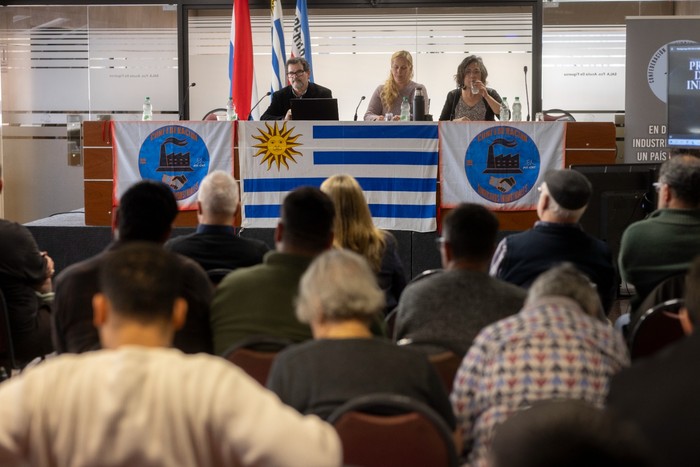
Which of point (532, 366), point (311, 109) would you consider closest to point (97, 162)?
point (311, 109)

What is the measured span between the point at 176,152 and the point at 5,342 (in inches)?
127

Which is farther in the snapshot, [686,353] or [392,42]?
[392,42]

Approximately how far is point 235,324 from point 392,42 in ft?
24.3

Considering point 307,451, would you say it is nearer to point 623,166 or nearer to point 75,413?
point 75,413

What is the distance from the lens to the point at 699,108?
7641 mm

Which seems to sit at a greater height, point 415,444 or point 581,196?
point 581,196

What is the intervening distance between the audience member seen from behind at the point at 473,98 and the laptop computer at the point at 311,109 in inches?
36.4

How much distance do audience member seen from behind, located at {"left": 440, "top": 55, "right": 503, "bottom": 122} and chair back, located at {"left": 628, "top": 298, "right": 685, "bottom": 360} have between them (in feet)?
13.4

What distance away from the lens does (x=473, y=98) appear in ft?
24.1

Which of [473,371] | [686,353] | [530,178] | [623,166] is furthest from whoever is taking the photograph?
[530,178]

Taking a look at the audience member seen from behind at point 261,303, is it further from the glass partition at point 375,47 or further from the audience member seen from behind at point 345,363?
the glass partition at point 375,47

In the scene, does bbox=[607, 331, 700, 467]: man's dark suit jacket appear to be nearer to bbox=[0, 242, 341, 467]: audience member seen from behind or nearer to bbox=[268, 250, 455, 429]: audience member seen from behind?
bbox=[0, 242, 341, 467]: audience member seen from behind

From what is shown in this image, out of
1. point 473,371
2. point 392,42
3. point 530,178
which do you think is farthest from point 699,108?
point 473,371

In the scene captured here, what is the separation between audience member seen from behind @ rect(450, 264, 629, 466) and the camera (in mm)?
2354
